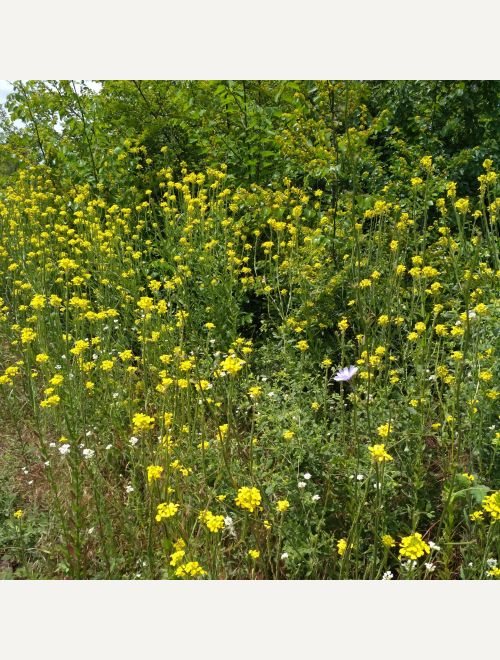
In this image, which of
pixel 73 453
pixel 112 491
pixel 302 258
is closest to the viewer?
pixel 73 453

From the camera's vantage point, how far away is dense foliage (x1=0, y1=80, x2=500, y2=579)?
78.1 inches

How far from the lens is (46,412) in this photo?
285cm

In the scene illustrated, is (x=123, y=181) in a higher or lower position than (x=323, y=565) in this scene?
higher

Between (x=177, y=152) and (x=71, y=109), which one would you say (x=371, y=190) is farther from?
(x=71, y=109)

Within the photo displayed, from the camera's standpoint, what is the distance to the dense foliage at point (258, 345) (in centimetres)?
198

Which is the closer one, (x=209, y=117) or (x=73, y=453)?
(x=73, y=453)

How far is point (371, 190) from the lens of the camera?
3.86m

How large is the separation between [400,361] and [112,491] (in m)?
1.59

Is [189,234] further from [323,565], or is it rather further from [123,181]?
[323,565]

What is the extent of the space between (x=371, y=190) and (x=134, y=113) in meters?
2.12

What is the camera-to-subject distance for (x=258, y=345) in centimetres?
356

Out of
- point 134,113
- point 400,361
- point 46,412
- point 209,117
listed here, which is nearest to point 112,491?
point 46,412

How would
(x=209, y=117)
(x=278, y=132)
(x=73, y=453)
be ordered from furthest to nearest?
(x=209, y=117)
(x=278, y=132)
(x=73, y=453)

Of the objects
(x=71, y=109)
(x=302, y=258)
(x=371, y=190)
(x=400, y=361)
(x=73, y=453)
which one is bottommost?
(x=73, y=453)
